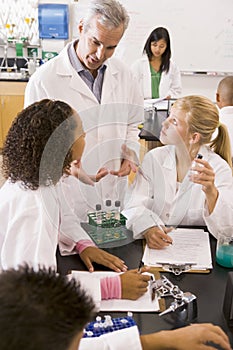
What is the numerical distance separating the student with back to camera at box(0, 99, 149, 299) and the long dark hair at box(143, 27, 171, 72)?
7.96 feet

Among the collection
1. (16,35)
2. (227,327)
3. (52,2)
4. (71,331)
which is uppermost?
(52,2)

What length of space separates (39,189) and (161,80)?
8.92ft

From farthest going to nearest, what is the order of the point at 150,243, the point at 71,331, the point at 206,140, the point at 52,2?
the point at 52,2 < the point at 206,140 < the point at 150,243 < the point at 71,331

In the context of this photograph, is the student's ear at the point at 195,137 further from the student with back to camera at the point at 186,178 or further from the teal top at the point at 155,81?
the teal top at the point at 155,81

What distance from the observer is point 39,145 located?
1.03m

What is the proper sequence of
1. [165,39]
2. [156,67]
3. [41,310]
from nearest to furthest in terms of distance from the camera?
[41,310] < [165,39] < [156,67]

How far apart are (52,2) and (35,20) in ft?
0.83

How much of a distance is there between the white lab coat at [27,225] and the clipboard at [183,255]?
1.06ft

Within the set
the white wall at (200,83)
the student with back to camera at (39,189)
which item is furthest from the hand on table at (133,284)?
the white wall at (200,83)

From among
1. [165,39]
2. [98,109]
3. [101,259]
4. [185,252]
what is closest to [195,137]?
[98,109]

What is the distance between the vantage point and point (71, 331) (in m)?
0.54

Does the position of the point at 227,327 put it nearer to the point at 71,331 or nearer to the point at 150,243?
the point at 150,243

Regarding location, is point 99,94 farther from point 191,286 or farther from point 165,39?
point 165,39

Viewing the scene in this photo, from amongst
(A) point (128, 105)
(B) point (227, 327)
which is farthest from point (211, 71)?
(B) point (227, 327)
